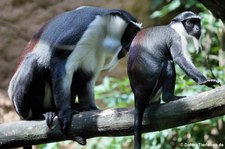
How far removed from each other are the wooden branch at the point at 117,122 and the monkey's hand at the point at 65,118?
33mm

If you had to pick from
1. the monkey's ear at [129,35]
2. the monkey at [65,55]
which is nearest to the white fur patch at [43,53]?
the monkey at [65,55]

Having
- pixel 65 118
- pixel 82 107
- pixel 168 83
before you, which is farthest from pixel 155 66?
pixel 82 107

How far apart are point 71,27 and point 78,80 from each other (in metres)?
0.45

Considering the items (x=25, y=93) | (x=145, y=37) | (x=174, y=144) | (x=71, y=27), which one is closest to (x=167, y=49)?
(x=145, y=37)

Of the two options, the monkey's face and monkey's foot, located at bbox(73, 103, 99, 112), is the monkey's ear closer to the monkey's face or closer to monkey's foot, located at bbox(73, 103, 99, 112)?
the monkey's face

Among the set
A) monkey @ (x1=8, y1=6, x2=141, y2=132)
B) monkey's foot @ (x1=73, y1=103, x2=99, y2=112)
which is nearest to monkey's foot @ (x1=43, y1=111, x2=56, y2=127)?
monkey @ (x1=8, y1=6, x2=141, y2=132)

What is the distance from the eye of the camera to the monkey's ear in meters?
3.38

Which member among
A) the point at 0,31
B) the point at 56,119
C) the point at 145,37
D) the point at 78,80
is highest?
the point at 0,31

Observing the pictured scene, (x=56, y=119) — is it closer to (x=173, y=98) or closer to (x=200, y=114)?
(x=173, y=98)

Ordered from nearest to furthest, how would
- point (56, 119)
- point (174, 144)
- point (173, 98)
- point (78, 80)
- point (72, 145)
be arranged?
1. point (173, 98)
2. point (56, 119)
3. point (78, 80)
4. point (174, 144)
5. point (72, 145)

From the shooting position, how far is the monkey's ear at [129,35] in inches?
133

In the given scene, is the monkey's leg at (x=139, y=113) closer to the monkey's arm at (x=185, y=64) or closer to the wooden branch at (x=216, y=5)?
the monkey's arm at (x=185, y=64)

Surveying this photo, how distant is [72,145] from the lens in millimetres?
5910

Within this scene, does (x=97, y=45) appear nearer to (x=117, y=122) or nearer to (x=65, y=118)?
(x=65, y=118)
